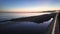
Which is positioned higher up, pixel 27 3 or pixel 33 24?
pixel 27 3

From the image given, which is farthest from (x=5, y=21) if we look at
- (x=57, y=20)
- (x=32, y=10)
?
(x=57, y=20)

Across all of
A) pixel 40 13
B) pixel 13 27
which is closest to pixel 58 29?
pixel 40 13

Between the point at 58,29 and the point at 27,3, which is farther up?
the point at 27,3

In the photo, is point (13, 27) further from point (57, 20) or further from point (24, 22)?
point (57, 20)

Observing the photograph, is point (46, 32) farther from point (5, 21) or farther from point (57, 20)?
point (5, 21)

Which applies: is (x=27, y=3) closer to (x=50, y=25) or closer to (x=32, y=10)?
(x=32, y=10)
